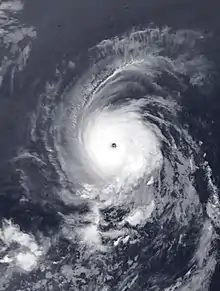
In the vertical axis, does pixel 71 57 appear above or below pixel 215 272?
above

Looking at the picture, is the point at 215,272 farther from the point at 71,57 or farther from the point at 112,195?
the point at 71,57

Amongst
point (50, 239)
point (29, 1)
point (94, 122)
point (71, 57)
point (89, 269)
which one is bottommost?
point (89, 269)

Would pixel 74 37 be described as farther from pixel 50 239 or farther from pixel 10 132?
pixel 50 239

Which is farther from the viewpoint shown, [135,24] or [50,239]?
[135,24]

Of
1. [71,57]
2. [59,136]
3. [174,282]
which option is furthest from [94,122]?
[174,282]

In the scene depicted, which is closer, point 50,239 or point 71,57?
point 50,239

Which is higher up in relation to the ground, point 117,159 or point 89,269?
point 117,159

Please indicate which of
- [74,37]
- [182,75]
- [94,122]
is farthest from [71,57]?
[182,75]
